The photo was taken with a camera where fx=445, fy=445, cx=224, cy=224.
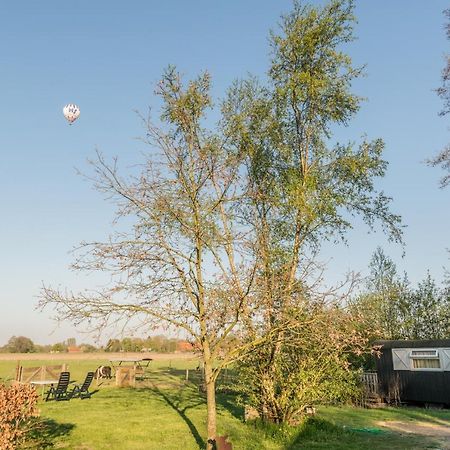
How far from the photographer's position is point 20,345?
3135 inches

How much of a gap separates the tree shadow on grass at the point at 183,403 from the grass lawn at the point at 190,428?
3 centimetres

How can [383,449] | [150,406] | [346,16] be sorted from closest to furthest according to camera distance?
[383,449] < [346,16] < [150,406]

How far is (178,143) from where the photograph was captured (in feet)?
32.3

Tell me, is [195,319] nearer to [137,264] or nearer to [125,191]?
[137,264]

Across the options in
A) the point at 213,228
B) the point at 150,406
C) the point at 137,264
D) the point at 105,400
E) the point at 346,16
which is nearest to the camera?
the point at 137,264

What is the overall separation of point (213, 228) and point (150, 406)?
11357 mm

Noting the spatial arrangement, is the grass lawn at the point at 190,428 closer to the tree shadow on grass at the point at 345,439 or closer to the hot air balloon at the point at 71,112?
the tree shadow on grass at the point at 345,439

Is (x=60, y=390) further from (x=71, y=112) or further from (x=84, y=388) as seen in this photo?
(x=71, y=112)

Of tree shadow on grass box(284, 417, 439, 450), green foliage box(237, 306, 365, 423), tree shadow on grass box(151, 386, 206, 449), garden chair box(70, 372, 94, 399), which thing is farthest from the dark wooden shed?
garden chair box(70, 372, 94, 399)

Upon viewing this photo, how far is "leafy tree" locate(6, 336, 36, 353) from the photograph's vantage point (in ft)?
260

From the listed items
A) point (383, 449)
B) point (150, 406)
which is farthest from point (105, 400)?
point (383, 449)

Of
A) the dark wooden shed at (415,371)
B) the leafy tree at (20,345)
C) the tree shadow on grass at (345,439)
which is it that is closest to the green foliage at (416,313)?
the dark wooden shed at (415,371)

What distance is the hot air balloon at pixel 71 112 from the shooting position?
27873 millimetres

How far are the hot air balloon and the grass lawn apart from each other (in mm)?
16967
